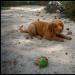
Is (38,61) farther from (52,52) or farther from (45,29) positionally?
(45,29)

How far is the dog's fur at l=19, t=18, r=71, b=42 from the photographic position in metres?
7.32

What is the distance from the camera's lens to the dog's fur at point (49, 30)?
7324 millimetres

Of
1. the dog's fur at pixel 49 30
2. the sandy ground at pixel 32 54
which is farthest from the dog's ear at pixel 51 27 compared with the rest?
the sandy ground at pixel 32 54

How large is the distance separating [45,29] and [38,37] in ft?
1.18

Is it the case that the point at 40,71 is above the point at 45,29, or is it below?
below

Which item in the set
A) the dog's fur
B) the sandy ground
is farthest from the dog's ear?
the sandy ground

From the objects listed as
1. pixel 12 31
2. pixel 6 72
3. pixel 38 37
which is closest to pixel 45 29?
pixel 38 37

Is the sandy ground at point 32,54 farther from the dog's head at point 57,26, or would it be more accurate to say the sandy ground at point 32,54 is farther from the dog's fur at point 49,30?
the dog's head at point 57,26

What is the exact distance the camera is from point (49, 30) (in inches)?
299

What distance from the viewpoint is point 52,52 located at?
246 inches

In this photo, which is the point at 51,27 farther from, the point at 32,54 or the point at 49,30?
the point at 32,54

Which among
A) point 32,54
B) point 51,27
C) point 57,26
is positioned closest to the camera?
point 32,54

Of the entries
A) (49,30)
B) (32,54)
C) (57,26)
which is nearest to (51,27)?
(49,30)

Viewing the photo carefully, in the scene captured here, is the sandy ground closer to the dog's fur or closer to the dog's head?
the dog's fur
